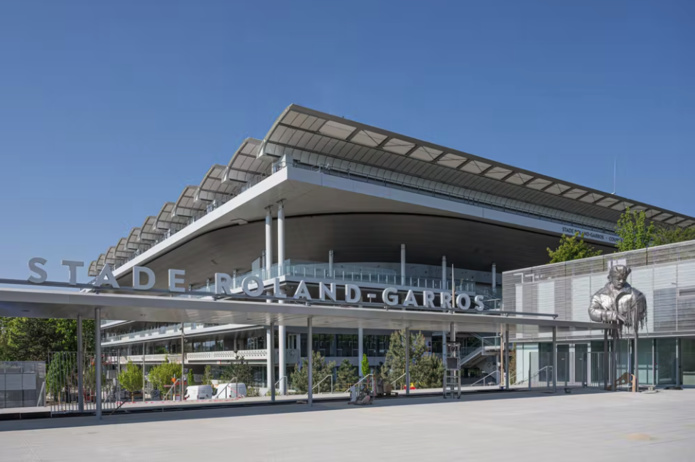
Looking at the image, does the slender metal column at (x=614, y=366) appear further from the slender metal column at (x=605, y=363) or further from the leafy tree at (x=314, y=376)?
the leafy tree at (x=314, y=376)

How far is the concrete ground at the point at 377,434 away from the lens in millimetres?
14203

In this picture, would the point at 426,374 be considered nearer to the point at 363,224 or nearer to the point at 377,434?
the point at 363,224

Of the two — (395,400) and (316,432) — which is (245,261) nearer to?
(395,400)

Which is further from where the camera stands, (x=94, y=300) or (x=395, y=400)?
(x=395, y=400)

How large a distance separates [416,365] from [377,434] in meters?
33.3

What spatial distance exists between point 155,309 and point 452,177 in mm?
42409

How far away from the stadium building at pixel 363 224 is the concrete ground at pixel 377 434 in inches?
601

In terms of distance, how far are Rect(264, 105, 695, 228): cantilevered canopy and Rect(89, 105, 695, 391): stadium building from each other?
13cm

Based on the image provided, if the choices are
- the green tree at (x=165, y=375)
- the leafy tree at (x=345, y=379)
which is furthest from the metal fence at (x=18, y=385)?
the green tree at (x=165, y=375)

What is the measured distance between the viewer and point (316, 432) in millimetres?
18328

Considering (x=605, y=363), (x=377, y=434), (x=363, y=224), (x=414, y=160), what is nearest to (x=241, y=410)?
(x=377, y=434)

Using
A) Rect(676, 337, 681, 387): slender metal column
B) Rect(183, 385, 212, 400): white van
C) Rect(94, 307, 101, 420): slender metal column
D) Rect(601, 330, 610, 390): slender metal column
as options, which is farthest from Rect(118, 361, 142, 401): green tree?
Rect(676, 337, 681, 387): slender metal column

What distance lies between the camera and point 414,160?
191 feet

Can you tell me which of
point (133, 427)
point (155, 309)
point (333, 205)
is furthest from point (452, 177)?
point (133, 427)
